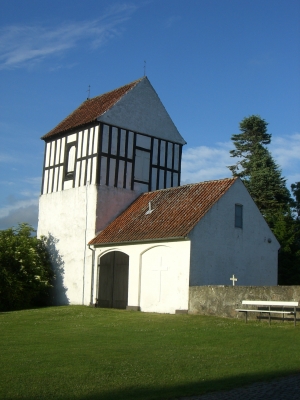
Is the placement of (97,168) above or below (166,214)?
above

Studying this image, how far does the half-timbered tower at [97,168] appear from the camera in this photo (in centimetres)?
2811

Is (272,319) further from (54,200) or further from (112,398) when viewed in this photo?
(54,200)

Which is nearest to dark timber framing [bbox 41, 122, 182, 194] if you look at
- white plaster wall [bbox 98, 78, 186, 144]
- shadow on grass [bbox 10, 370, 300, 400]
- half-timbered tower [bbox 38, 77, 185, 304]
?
half-timbered tower [bbox 38, 77, 185, 304]

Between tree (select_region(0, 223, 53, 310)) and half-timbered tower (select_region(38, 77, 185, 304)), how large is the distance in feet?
3.91

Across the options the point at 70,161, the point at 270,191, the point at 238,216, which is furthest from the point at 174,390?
the point at 270,191

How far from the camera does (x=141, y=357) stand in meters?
11.7

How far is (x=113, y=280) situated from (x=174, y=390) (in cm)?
1739

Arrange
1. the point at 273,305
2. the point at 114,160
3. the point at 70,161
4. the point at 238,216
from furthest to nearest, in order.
Result: the point at 70,161 < the point at 114,160 < the point at 238,216 < the point at 273,305

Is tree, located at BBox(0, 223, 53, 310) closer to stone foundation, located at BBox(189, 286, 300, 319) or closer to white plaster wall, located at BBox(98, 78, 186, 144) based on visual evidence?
white plaster wall, located at BBox(98, 78, 186, 144)

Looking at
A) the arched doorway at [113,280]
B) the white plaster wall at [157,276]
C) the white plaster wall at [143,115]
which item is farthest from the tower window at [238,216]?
the white plaster wall at [143,115]

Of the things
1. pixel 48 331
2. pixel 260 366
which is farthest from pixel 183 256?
pixel 260 366

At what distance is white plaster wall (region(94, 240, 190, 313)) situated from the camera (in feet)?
73.2

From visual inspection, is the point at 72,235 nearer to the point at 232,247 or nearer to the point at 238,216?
the point at 232,247

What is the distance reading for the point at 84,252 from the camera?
27.8m
